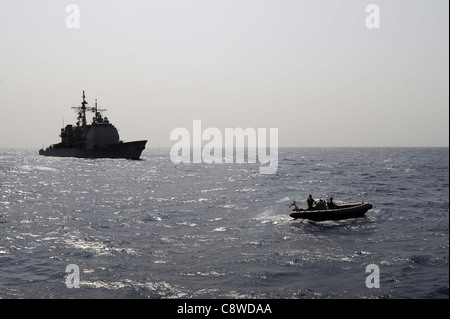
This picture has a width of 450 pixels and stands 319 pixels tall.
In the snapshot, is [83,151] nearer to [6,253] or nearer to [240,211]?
[240,211]

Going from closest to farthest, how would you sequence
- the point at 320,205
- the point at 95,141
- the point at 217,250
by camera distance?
the point at 217,250 < the point at 320,205 < the point at 95,141

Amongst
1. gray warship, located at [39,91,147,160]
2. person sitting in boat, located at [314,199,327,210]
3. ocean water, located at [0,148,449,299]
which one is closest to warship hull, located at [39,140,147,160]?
gray warship, located at [39,91,147,160]

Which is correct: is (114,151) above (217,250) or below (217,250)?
above

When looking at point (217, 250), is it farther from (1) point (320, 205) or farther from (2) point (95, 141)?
(2) point (95, 141)

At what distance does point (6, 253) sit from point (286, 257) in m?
16.0

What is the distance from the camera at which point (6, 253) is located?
21375mm

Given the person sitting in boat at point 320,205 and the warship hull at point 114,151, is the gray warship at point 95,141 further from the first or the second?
the person sitting in boat at point 320,205

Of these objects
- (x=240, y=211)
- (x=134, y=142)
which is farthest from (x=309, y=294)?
(x=134, y=142)

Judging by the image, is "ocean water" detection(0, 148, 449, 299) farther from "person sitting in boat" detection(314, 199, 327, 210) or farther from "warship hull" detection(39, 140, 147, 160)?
"warship hull" detection(39, 140, 147, 160)

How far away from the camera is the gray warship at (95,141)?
116 metres


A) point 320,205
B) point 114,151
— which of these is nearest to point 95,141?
point 114,151

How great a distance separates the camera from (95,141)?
381 ft

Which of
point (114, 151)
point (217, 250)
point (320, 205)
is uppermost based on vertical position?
point (114, 151)

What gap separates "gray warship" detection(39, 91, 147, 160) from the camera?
115812 mm
